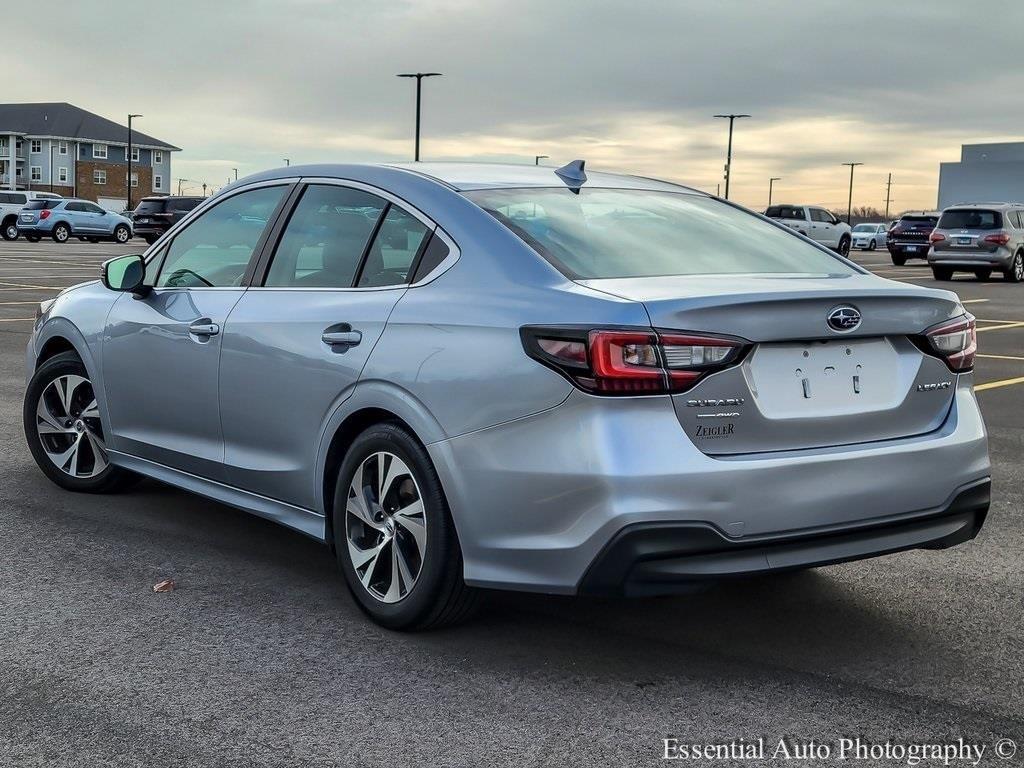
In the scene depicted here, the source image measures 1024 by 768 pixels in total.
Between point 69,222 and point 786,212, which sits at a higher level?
point 786,212

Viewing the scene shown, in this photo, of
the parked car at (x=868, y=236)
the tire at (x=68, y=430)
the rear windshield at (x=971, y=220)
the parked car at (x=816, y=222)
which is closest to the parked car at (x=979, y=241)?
the rear windshield at (x=971, y=220)

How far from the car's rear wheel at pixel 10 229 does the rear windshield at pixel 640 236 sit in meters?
46.6

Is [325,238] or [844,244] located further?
[844,244]

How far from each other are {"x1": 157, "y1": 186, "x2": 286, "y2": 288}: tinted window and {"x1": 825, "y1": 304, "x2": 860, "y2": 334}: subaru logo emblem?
7.80 feet

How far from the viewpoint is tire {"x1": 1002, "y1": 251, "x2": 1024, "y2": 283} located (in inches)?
1193

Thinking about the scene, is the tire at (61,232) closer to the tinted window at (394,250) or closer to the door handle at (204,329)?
the door handle at (204,329)

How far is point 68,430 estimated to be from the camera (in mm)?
6332

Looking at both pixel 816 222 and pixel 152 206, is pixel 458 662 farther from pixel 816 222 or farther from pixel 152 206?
pixel 816 222

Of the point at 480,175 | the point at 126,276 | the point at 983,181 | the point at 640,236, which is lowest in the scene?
the point at 126,276

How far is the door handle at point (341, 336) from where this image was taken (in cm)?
444

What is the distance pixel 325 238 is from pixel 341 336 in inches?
23.2

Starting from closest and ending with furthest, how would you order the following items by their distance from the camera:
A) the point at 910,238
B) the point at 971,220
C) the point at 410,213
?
the point at 410,213 → the point at 971,220 → the point at 910,238

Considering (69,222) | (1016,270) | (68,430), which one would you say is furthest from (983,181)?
(68,430)

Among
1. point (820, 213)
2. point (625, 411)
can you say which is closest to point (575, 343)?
point (625, 411)
